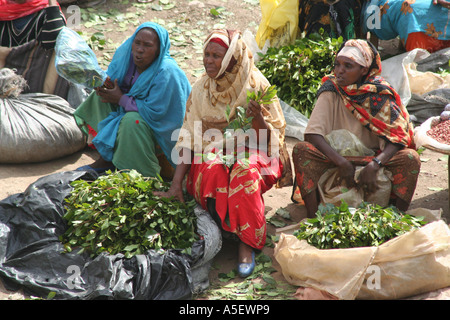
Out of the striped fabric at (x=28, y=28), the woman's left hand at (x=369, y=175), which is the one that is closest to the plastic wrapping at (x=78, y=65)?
the striped fabric at (x=28, y=28)

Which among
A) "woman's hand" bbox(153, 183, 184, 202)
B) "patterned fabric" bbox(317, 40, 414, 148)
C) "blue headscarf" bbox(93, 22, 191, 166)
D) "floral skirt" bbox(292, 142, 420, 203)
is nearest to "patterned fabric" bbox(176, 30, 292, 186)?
"floral skirt" bbox(292, 142, 420, 203)

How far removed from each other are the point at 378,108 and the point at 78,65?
91.6 inches

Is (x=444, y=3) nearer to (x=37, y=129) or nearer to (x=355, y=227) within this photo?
(x=355, y=227)

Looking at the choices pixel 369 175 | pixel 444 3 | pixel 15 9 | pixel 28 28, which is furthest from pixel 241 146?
pixel 444 3

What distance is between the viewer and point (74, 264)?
3.65 m

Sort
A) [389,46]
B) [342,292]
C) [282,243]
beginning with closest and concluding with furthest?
1. [342,292]
2. [282,243]
3. [389,46]

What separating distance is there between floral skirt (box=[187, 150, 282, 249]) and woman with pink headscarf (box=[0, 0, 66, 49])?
2.38 metres

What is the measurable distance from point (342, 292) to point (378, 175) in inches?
39.8

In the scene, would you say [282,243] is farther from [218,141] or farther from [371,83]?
[371,83]

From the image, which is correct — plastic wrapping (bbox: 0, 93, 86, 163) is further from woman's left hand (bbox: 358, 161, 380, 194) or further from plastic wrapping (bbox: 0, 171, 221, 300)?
woman's left hand (bbox: 358, 161, 380, 194)

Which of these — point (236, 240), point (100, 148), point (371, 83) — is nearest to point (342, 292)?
point (236, 240)

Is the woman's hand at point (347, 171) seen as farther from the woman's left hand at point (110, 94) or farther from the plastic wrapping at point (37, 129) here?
the plastic wrapping at point (37, 129)

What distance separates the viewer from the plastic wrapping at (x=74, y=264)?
11.4 ft

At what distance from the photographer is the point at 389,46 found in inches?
276
